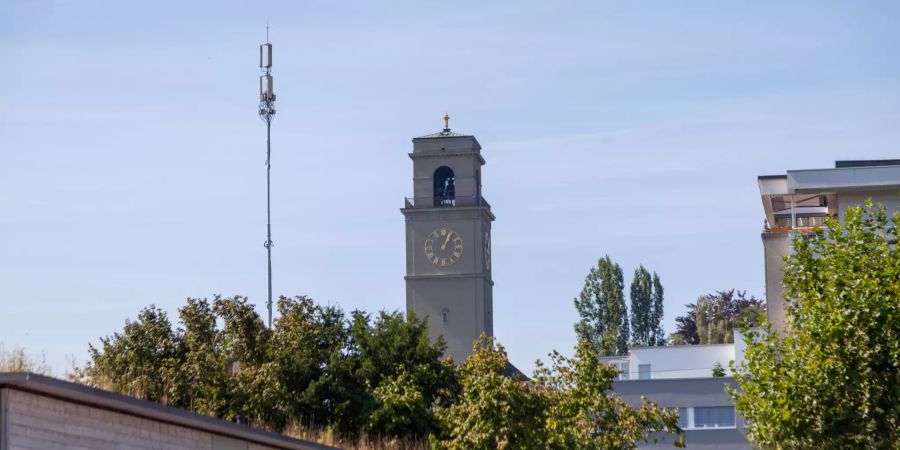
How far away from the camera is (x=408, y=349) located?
55.7m

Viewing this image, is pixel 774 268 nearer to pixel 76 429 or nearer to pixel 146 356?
pixel 146 356

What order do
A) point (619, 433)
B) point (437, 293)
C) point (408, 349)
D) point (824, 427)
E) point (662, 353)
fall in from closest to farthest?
point (824, 427)
point (619, 433)
point (408, 349)
point (662, 353)
point (437, 293)

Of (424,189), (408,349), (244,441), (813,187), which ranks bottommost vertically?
(244,441)

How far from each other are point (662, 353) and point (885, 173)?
20.1 m

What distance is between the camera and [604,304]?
115 meters

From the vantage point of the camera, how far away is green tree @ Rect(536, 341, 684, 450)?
1645 inches

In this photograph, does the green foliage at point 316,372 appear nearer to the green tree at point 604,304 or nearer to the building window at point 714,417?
the building window at point 714,417

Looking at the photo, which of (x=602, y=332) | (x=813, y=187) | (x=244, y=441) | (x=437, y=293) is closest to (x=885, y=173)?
(x=813, y=187)

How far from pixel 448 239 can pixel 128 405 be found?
79.1m

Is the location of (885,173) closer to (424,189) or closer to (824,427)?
(824,427)

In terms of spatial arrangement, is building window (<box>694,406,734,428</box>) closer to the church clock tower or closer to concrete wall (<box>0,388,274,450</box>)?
the church clock tower

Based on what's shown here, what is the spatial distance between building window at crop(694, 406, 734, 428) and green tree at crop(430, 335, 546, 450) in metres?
26.8

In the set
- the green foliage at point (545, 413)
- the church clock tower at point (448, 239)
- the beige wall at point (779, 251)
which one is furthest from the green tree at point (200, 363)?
the church clock tower at point (448, 239)

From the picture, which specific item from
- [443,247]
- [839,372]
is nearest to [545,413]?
[839,372]
